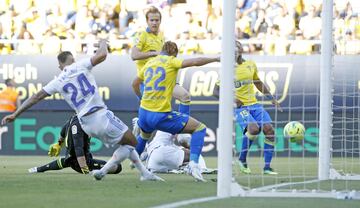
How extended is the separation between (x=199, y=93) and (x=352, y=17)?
720 cm

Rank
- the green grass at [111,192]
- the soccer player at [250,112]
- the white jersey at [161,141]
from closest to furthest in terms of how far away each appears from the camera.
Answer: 1. the green grass at [111,192]
2. the white jersey at [161,141]
3. the soccer player at [250,112]

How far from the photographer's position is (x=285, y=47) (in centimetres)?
2478

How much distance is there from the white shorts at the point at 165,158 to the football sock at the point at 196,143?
2.16m

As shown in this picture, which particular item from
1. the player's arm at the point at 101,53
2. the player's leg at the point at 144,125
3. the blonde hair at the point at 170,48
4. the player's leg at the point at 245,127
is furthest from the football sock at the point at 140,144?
the player's leg at the point at 245,127

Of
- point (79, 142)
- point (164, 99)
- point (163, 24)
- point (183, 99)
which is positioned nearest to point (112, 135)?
point (164, 99)

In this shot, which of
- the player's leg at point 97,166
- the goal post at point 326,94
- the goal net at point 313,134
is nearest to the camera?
the goal net at point 313,134

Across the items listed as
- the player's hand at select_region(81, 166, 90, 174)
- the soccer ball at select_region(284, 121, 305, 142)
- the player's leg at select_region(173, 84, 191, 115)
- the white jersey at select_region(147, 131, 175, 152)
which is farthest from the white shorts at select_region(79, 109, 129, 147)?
the soccer ball at select_region(284, 121, 305, 142)

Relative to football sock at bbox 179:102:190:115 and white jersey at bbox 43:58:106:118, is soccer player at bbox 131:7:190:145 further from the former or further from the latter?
white jersey at bbox 43:58:106:118

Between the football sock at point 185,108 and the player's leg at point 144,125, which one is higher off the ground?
the football sock at point 185,108

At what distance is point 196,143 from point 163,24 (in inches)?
502

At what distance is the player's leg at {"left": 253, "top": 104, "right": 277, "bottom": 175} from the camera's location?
16.9 m

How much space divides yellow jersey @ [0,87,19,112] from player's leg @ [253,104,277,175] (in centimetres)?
930

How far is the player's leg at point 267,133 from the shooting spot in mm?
16859

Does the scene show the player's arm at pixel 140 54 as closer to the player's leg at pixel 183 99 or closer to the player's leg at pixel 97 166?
the player's leg at pixel 183 99
